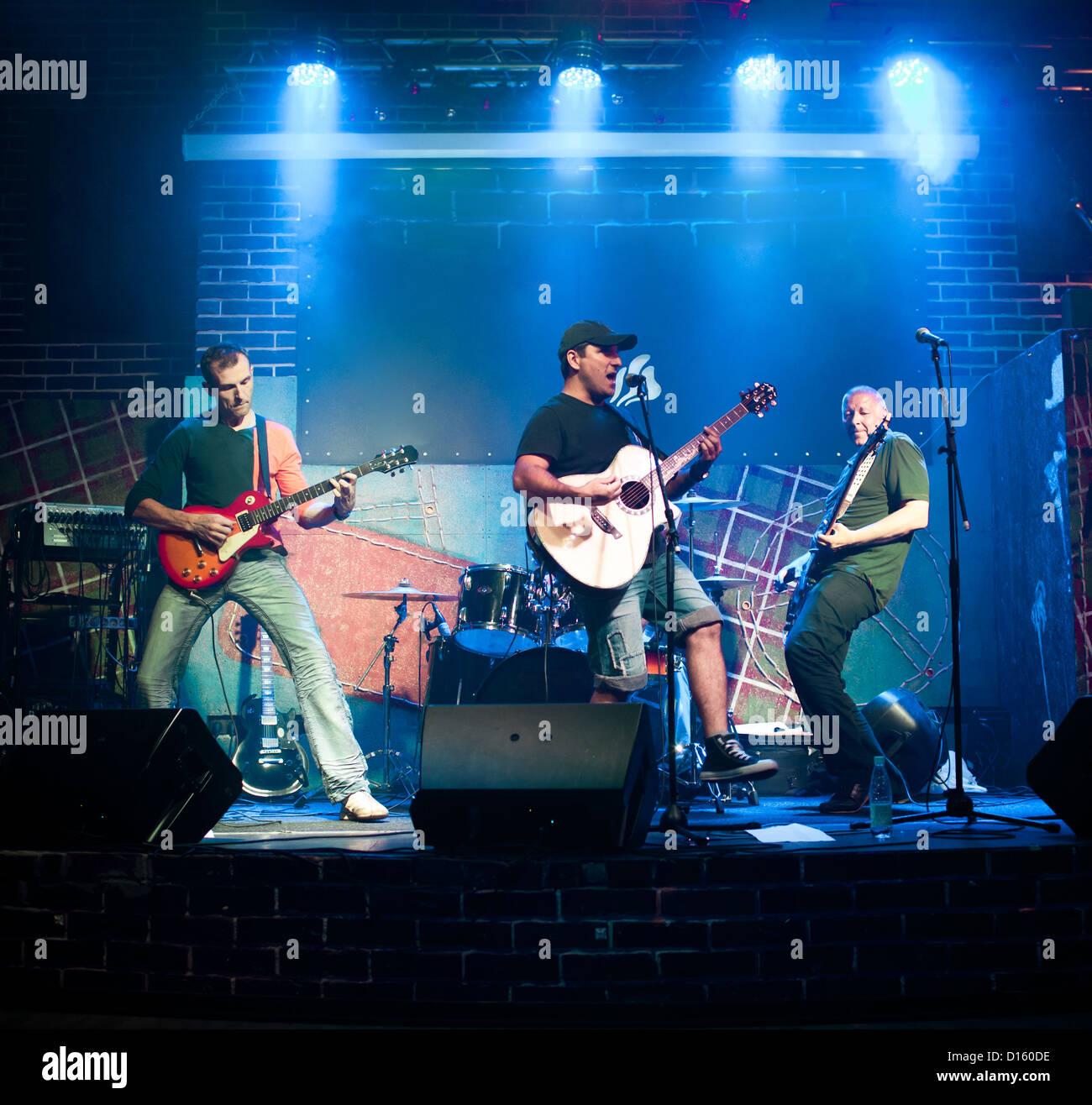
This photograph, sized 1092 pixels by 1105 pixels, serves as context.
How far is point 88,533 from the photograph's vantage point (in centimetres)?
631

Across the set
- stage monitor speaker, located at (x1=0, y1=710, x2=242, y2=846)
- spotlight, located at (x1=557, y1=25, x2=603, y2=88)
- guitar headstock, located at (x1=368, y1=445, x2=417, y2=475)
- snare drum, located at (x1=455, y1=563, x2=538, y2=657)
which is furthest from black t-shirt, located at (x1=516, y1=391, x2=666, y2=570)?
spotlight, located at (x1=557, y1=25, x2=603, y2=88)

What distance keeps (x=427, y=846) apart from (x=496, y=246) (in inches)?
179

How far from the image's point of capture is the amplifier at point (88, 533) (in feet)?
20.3

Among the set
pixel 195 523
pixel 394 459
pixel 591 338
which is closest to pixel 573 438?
pixel 591 338

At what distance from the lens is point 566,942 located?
10.2 feet

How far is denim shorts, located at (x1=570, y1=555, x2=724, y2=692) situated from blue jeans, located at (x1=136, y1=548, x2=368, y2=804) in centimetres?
122

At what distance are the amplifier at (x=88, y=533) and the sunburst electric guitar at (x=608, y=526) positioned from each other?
3115mm

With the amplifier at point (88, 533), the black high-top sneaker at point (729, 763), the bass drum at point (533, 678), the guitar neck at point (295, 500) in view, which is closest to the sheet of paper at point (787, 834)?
the black high-top sneaker at point (729, 763)

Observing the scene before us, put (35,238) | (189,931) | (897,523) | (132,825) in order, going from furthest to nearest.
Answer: (35,238) < (897,523) < (132,825) < (189,931)

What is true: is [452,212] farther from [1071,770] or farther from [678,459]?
[1071,770]

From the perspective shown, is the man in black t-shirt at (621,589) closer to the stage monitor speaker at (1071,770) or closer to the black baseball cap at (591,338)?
the black baseball cap at (591,338)

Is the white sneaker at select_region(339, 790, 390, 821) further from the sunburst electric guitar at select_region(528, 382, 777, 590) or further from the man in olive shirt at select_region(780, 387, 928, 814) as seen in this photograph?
the man in olive shirt at select_region(780, 387, 928, 814)

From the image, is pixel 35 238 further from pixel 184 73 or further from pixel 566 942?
pixel 566 942
